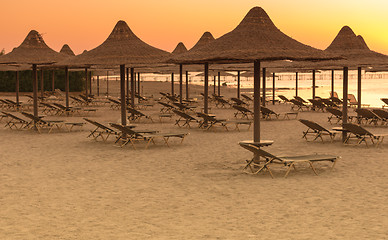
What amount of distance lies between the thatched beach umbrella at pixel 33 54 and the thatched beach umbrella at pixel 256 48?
18.9 feet

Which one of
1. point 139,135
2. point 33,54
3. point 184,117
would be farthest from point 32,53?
point 139,135

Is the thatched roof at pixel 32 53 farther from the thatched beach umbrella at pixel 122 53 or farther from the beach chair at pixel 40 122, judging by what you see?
the thatched beach umbrella at pixel 122 53

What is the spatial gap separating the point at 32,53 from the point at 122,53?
3871 mm

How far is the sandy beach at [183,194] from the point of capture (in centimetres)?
489

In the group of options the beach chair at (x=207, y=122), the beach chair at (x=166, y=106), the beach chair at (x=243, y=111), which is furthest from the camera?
the beach chair at (x=166, y=106)

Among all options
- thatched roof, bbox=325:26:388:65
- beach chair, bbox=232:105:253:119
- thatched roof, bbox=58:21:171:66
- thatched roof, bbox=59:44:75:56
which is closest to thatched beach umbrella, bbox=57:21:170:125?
thatched roof, bbox=58:21:171:66

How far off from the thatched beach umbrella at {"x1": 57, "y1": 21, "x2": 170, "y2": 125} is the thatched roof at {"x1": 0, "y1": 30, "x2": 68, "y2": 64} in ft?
6.42

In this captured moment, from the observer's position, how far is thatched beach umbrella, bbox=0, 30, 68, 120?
1376 cm

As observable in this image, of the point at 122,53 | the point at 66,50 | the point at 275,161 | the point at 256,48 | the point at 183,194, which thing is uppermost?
the point at 66,50

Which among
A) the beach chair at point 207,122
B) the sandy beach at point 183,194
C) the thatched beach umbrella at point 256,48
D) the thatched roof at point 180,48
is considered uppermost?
the thatched roof at point 180,48

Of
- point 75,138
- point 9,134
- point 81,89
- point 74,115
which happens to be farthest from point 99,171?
point 81,89

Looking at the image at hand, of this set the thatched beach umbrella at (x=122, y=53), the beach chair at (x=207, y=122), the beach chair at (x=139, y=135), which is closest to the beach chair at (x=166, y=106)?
the beach chair at (x=207, y=122)

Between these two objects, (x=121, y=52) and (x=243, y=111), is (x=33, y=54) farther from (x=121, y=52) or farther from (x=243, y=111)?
(x=243, y=111)

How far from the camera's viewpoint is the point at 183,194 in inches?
252
